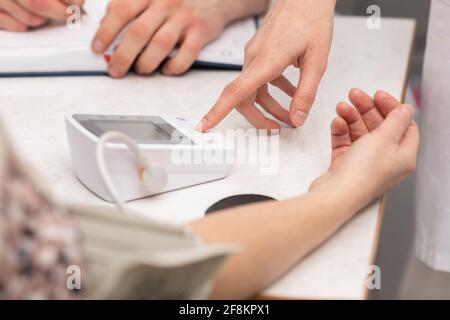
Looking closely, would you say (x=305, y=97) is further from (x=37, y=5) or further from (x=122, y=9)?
(x=37, y=5)

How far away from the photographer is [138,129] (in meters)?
0.83

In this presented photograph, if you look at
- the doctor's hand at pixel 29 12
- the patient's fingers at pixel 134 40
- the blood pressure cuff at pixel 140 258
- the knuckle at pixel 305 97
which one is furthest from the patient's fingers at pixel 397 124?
the doctor's hand at pixel 29 12

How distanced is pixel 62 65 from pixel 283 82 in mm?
380

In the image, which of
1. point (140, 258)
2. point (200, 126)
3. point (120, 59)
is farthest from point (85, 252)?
point (120, 59)

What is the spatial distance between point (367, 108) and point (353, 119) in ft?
0.10

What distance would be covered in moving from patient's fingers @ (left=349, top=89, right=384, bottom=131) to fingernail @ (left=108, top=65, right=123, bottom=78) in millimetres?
422

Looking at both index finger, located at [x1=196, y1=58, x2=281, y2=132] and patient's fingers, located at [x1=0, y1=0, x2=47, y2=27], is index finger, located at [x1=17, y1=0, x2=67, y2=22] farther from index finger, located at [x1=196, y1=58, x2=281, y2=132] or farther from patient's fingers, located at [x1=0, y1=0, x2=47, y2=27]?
index finger, located at [x1=196, y1=58, x2=281, y2=132]

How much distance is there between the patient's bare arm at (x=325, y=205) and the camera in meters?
0.63

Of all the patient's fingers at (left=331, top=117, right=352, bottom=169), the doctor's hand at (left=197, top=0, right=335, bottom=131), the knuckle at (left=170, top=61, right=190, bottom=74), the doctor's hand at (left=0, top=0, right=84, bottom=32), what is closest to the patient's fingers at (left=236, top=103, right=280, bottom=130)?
the doctor's hand at (left=197, top=0, right=335, bottom=131)

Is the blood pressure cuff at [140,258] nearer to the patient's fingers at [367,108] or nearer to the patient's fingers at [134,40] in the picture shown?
the patient's fingers at [367,108]

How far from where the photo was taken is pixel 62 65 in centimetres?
111

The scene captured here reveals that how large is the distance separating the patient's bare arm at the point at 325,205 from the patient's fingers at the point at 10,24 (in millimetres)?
608

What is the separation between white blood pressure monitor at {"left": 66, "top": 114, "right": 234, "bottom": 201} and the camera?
76 cm
